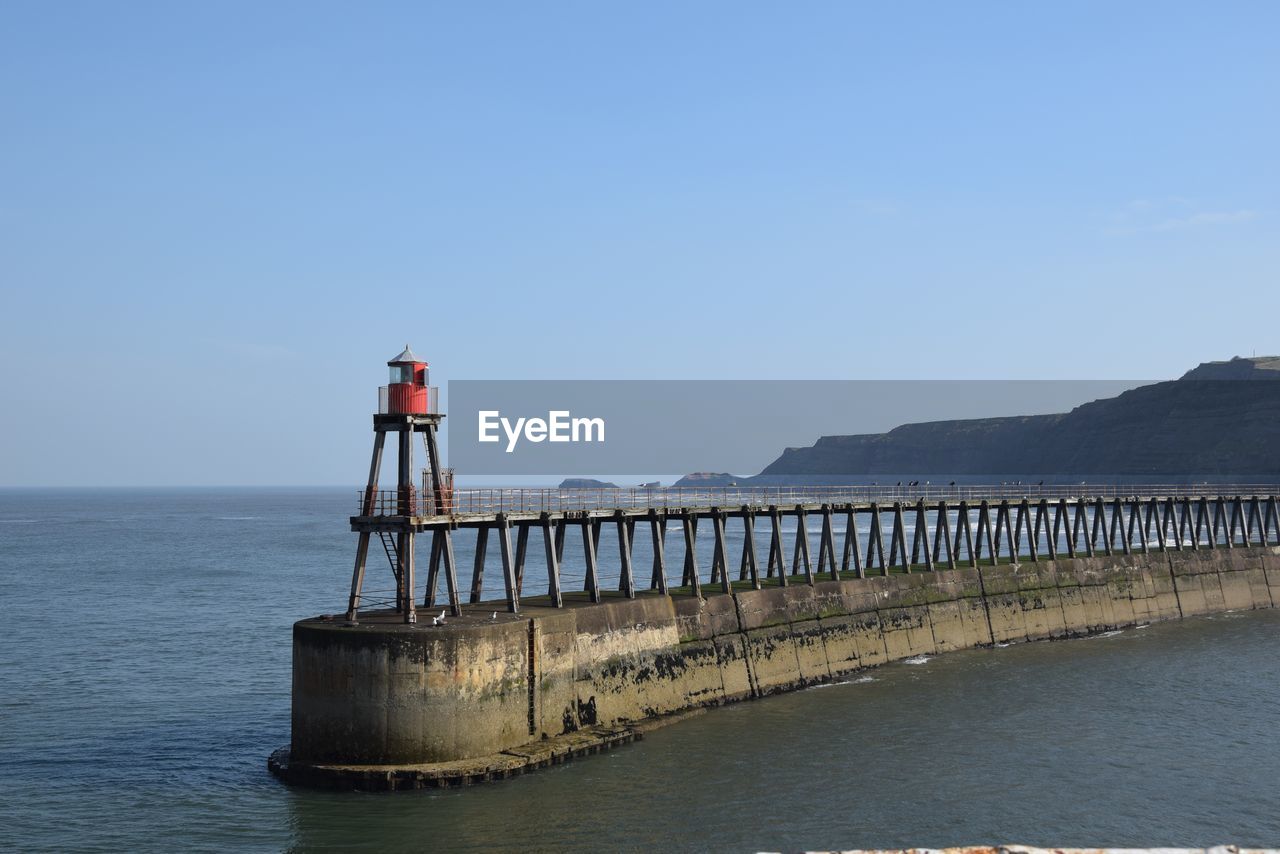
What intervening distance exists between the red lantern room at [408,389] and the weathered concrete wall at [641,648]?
662cm

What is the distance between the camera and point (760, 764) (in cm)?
3366

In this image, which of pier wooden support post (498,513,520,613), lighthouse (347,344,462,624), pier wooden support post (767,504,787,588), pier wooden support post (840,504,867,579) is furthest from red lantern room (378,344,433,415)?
pier wooden support post (840,504,867,579)

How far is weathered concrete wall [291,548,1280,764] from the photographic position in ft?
103

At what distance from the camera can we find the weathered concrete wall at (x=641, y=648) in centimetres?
3138

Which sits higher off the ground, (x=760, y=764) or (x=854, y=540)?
(x=854, y=540)

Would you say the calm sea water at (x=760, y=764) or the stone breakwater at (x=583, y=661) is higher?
the stone breakwater at (x=583, y=661)

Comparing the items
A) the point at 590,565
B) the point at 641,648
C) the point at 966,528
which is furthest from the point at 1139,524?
the point at 590,565

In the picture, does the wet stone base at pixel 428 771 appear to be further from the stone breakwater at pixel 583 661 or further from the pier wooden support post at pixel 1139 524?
the pier wooden support post at pixel 1139 524

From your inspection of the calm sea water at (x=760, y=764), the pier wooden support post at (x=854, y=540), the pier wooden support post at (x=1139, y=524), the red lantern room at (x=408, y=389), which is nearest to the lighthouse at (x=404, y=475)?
the red lantern room at (x=408, y=389)

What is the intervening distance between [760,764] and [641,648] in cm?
689

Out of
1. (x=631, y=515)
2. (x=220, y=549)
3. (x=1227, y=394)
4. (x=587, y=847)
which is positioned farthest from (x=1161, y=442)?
(x=587, y=847)

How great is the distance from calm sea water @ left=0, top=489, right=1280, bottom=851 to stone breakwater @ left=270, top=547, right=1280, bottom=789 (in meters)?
1.15

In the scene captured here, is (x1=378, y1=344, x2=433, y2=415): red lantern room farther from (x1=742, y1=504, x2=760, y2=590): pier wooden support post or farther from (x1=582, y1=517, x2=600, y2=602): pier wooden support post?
(x1=742, y1=504, x2=760, y2=590): pier wooden support post

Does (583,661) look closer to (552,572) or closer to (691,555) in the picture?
(552,572)
